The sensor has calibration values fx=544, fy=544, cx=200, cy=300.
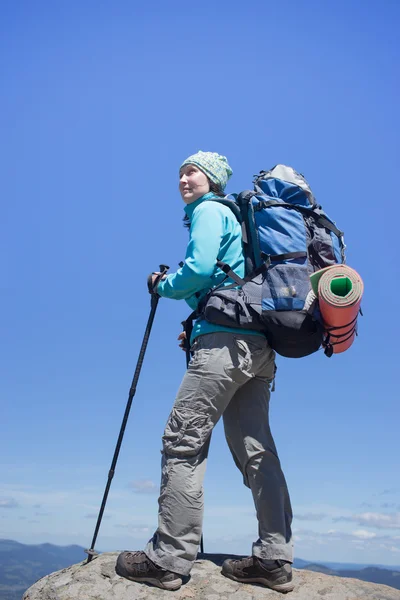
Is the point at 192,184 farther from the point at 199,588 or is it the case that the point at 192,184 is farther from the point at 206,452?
the point at 199,588

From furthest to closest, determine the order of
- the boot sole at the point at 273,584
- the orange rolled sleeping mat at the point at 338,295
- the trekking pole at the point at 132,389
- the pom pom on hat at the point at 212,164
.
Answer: the pom pom on hat at the point at 212,164 → the trekking pole at the point at 132,389 → the boot sole at the point at 273,584 → the orange rolled sleeping mat at the point at 338,295

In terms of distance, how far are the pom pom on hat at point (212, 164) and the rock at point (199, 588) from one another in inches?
165

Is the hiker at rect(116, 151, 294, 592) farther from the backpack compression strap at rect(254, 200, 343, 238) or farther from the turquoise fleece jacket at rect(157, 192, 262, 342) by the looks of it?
the backpack compression strap at rect(254, 200, 343, 238)

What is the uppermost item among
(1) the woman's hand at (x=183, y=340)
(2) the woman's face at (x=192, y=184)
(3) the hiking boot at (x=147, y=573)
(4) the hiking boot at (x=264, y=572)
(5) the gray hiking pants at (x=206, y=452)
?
(2) the woman's face at (x=192, y=184)

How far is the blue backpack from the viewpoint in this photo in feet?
17.0

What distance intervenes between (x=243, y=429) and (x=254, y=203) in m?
2.34

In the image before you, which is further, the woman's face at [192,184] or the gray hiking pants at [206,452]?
the woman's face at [192,184]

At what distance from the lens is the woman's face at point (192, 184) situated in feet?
19.5

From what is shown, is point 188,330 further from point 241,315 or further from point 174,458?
point 174,458

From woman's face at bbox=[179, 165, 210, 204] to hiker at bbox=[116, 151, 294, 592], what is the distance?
7.0 inches

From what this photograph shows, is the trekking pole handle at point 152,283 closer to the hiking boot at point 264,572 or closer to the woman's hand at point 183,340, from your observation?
the woman's hand at point 183,340

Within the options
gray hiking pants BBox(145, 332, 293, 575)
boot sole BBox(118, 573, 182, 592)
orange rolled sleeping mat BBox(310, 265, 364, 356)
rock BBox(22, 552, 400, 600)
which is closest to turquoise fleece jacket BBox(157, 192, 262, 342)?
gray hiking pants BBox(145, 332, 293, 575)

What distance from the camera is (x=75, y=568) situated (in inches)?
237

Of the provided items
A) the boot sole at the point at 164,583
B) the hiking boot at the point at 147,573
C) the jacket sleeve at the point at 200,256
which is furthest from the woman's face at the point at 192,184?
the boot sole at the point at 164,583
